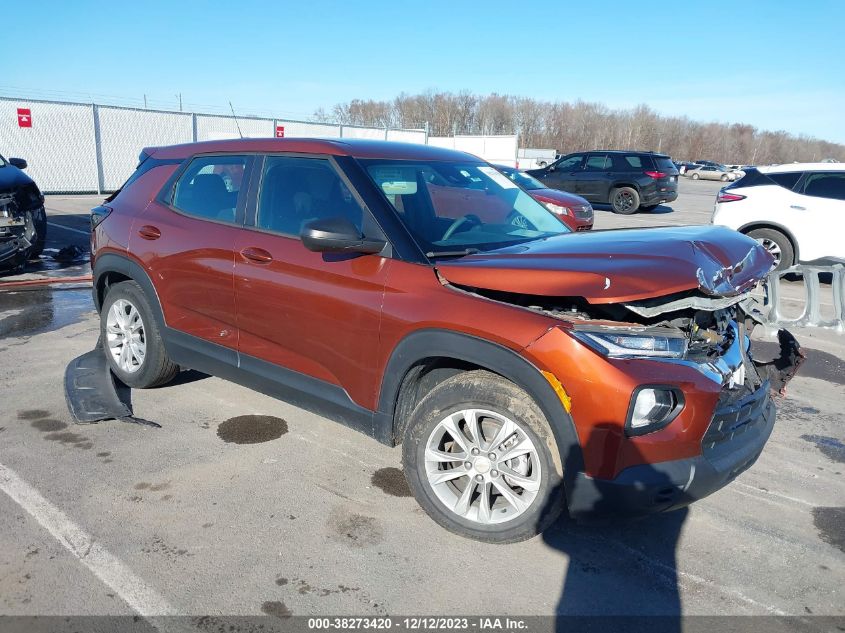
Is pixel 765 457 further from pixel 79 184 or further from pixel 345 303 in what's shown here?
pixel 79 184

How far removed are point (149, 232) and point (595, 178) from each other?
1692 centimetres

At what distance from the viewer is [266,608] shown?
2533 millimetres

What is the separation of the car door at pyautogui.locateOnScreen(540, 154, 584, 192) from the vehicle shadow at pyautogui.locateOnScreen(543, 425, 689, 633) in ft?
57.8

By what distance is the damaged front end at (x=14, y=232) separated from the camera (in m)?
7.93

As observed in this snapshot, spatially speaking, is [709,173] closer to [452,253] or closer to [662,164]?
[662,164]

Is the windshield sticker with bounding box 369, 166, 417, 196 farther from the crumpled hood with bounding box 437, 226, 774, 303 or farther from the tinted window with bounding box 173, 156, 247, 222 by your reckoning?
the tinted window with bounding box 173, 156, 247, 222

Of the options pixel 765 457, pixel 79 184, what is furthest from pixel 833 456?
pixel 79 184

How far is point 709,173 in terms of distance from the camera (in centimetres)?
5506

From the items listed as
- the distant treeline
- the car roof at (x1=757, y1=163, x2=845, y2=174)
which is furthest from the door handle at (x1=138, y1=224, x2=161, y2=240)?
the distant treeline

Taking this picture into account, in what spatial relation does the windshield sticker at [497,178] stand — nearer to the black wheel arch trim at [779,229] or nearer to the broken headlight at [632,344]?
the broken headlight at [632,344]

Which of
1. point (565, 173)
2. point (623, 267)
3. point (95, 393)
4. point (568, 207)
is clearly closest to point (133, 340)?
point (95, 393)

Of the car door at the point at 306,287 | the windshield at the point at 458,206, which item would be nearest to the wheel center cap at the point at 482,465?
the car door at the point at 306,287

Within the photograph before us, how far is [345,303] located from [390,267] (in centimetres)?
31

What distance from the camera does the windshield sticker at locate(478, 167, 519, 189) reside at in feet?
14.0
